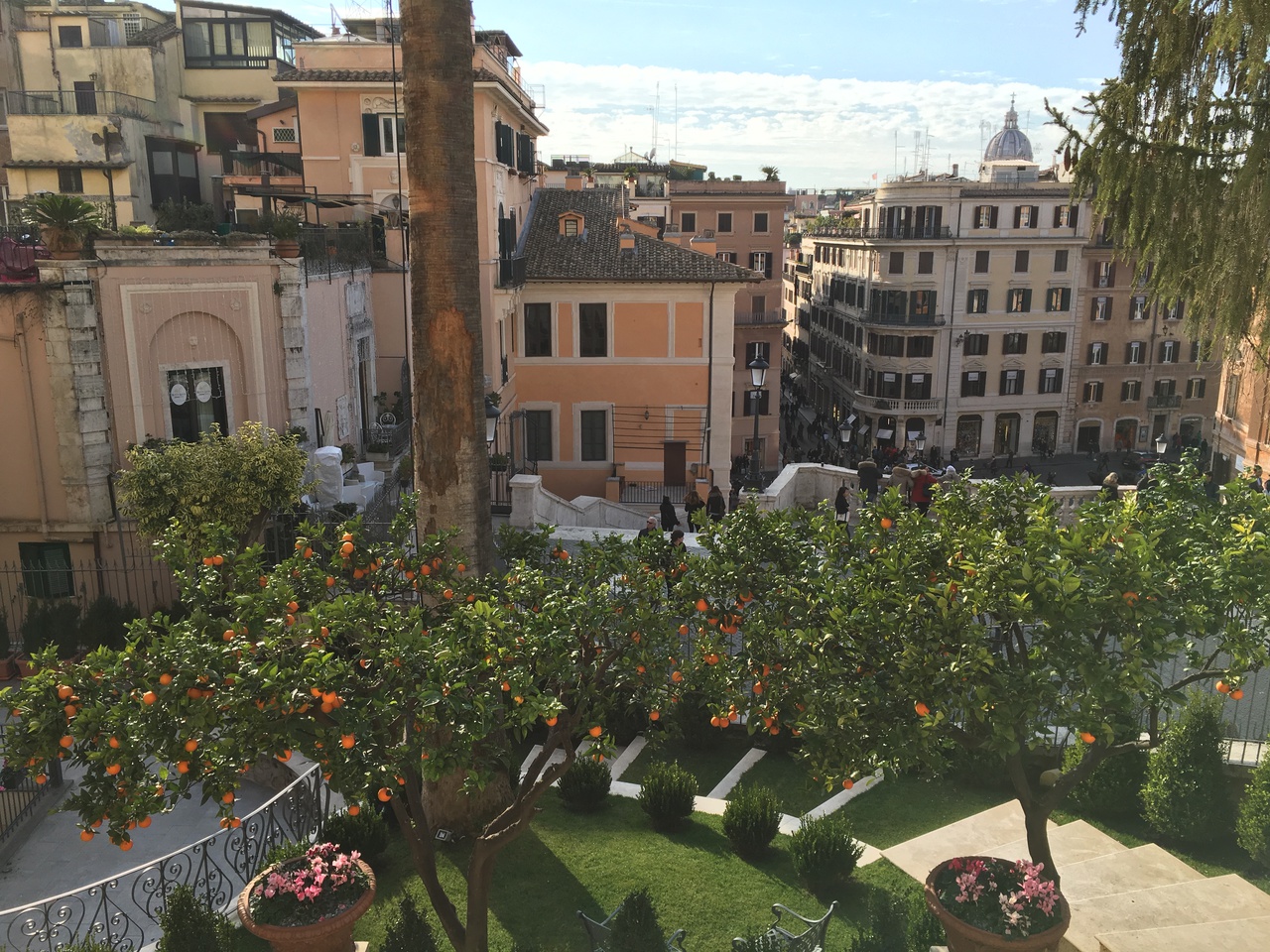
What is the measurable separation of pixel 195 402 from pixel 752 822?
43.2 ft

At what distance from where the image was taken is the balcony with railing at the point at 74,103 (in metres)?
32.1

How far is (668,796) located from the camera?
10.4m

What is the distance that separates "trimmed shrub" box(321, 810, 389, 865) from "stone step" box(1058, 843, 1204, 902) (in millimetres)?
6303

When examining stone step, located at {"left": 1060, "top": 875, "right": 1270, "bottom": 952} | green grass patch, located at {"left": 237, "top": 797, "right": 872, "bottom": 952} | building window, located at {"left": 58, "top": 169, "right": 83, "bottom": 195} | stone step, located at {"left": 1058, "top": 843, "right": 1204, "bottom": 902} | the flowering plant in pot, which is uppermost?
building window, located at {"left": 58, "top": 169, "right": 83, "bottom": 195}

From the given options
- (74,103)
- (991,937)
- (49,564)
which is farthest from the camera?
(74,103)

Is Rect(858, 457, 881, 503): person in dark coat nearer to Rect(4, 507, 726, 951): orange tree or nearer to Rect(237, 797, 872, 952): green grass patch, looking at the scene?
Rect(237, 797, 872, 952): green grass patch

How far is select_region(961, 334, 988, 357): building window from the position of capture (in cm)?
5250

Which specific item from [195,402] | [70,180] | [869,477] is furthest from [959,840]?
[70,180]

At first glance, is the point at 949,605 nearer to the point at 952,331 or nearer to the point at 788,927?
the point at 788,927

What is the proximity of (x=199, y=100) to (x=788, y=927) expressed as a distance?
39985 millimetres

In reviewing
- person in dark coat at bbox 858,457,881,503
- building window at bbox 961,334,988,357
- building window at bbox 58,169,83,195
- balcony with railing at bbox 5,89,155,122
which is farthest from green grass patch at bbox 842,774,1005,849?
building window at bbox 961,334,988,357

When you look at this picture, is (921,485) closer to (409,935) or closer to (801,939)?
(801,939)

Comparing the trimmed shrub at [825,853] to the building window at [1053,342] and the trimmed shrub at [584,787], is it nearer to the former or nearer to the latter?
the trimmed shrub at [584,787]

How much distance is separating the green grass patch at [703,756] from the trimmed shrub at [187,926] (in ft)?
17.7
